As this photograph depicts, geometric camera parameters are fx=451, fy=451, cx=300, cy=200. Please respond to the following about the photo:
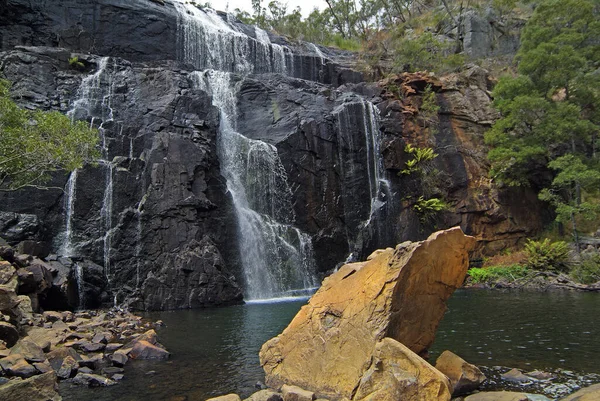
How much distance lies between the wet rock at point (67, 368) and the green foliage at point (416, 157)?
2210 cm

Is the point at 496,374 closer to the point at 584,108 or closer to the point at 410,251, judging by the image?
the point at 410,251

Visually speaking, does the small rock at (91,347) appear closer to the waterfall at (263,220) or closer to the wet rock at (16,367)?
the wet rock at (16,367)

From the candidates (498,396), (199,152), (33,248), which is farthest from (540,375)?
(199,152)

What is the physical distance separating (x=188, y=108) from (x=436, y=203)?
15236mm

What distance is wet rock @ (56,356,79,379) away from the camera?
8.44 m

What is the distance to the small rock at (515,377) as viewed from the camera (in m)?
7.72

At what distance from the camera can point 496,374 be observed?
8.12m

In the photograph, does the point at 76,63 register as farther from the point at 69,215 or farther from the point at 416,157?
the point at 416,157

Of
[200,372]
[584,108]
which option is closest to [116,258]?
[200,372]

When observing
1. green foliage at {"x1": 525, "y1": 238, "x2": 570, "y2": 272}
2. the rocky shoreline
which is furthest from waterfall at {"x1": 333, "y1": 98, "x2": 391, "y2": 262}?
the rocky shoreline

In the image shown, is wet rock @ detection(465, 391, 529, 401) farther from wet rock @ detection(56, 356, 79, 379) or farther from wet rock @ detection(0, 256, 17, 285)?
wet rock @ detection(0, 256, 17, 285)

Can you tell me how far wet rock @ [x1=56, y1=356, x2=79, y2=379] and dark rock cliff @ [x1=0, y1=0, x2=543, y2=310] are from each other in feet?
32.0

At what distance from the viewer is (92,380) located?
8.15m

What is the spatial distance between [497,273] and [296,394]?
821 inches
